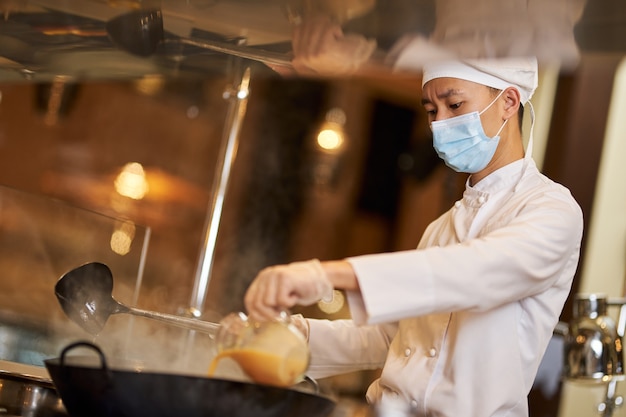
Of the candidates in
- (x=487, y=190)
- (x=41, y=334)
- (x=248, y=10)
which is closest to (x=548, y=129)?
(x=487, y=190)

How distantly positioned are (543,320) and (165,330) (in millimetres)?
883

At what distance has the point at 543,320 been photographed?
1.57m

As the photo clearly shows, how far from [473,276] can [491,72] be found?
415 mm

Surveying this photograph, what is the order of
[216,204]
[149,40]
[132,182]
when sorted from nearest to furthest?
1. [149,40]
2. [216,204]
3. [132,182]

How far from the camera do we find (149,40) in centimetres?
158

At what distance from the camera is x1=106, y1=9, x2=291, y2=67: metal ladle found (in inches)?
57.5

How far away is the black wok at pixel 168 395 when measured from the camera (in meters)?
1.24

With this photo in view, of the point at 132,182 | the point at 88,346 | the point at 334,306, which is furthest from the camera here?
the point at 334,306

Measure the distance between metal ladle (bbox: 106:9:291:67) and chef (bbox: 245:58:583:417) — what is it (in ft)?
1.03

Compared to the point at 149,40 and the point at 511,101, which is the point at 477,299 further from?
the point at 149,40

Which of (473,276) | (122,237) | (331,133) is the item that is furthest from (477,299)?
(331,133)

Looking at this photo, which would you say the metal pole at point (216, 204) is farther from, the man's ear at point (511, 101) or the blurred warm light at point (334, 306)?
the blurred warm light at point (334, 306)

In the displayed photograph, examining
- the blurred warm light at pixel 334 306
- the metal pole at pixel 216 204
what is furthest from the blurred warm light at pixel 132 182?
the metal pole at pixel 216 204

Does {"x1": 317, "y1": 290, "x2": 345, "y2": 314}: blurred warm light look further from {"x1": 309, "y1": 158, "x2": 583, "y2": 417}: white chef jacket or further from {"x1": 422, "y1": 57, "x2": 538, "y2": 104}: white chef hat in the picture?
{"x1": 422, "y1": 57, "x2": 538, "y2": 104}: white chef hat
